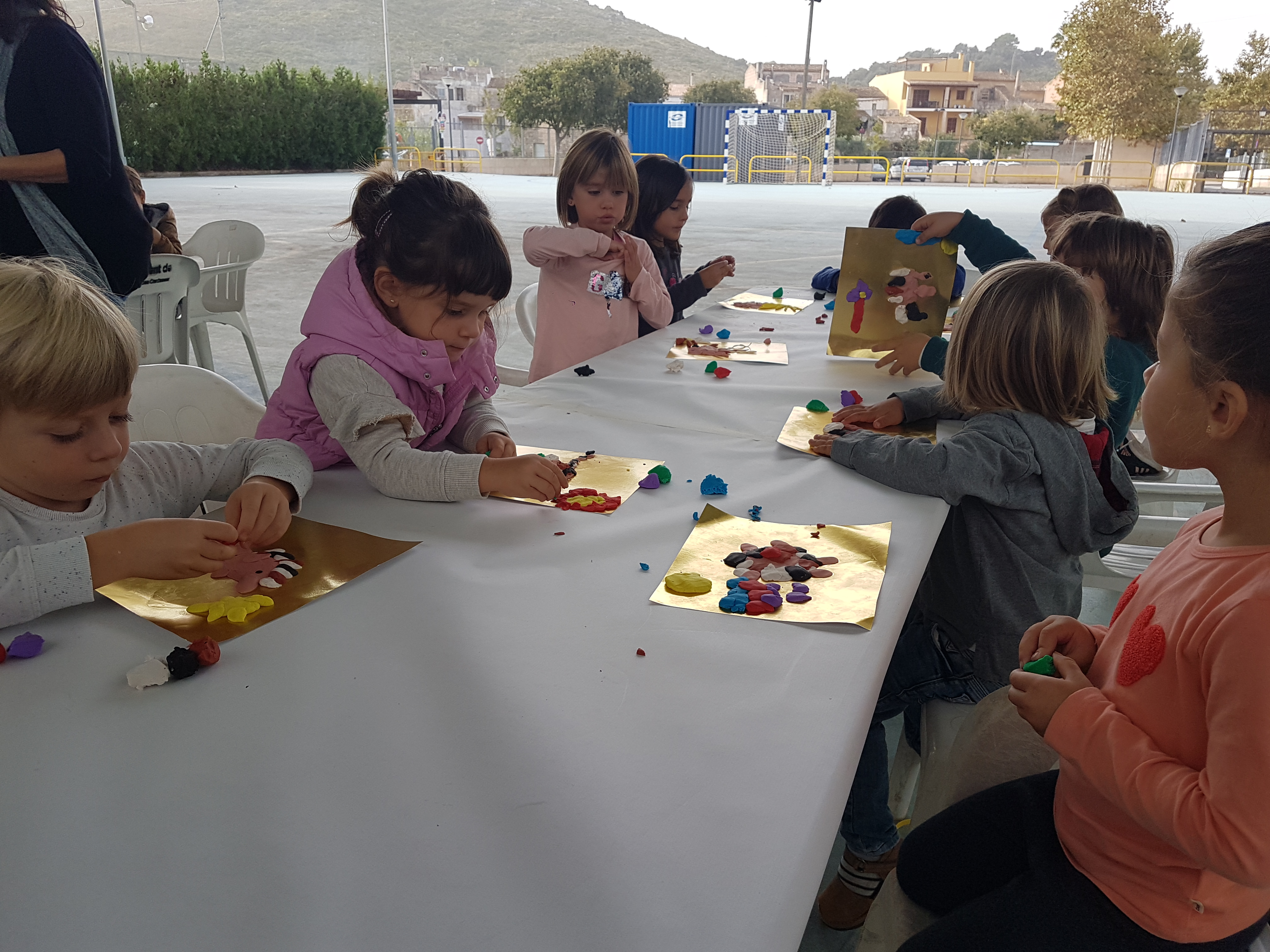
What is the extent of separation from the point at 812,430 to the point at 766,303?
58.3 inches

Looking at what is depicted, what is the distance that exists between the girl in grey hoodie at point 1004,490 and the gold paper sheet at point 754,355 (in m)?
0.78

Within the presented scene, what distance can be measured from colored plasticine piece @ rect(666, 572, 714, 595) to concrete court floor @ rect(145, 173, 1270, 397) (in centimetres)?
60

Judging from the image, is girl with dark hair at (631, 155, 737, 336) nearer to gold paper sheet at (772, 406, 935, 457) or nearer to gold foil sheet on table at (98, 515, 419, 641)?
gold paper sheet at (772, 406, 935, 457)

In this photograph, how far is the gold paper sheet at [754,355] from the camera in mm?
2076

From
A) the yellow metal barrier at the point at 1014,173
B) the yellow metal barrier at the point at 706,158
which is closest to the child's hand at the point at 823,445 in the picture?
the yellow metal barrier at the point at 706,158

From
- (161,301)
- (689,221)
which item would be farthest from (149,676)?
(689,221)

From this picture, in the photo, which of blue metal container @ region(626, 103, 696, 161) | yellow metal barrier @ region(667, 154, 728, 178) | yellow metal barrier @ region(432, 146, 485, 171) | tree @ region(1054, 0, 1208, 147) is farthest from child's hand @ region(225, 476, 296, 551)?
tree @ region(1054, 0, 1208, 147)

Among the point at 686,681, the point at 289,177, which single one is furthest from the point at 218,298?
the point at 289,177

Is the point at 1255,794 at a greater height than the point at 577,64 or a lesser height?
lesser

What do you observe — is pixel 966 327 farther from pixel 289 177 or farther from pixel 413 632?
pixel 289 177

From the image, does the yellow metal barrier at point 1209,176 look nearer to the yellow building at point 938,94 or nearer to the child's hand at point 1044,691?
the child's hand at point 1044,691

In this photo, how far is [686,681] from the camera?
0.76 metres

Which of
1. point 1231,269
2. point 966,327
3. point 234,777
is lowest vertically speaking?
point 234,777

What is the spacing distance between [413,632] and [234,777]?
9.2 inches
